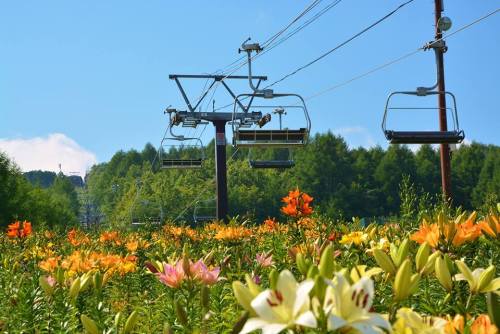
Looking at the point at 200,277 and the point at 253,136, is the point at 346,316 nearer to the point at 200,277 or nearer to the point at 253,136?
the point at 200,277

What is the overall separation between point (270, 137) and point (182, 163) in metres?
5.90

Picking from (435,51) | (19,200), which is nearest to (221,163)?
(435,51)

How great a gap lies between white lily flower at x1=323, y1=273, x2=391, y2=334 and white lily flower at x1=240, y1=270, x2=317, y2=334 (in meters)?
0.04

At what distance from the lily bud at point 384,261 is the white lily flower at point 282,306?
48 cm

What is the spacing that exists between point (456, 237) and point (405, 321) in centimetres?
100

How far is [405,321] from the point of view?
3.40ft

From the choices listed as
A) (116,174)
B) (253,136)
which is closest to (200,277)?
(253,136)

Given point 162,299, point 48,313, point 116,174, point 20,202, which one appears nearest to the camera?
point 48,313

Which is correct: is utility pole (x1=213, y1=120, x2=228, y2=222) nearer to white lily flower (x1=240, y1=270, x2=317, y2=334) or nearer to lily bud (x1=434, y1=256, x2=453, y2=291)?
lily bud (x1=434, y1=256, x2=453, y2=291)

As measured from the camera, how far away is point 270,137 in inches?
392

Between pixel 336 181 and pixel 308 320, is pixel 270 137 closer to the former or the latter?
pixel 308 320

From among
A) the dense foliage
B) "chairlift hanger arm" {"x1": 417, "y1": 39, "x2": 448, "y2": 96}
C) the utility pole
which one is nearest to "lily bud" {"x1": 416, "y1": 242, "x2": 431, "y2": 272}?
"chairlift hanger arm" {"x1": 417, "y1": 39, "x2": 448, "y2": 96}

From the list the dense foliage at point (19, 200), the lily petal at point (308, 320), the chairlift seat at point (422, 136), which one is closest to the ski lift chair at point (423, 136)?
the chairlift seat at point (422, 136)

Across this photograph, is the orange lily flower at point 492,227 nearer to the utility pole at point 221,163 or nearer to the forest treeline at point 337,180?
the utility pole at point 221,163
